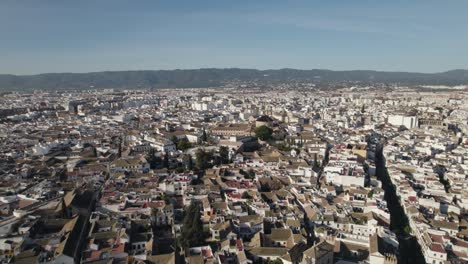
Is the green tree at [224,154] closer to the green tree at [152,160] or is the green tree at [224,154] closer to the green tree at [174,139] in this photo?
the green tree at [152,160]

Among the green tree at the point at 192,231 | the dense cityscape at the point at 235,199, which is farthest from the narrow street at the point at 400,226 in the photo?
the green tree at the point at 192,231

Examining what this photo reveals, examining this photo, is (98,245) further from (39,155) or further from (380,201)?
(39,155)

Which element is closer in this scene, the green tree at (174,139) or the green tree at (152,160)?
the green tree at (152,160)

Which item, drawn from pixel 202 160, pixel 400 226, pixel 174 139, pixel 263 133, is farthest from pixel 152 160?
pixel 400 226

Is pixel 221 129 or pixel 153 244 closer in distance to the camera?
pixel 153 244

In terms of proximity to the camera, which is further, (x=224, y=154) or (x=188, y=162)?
(x=224, y=154)

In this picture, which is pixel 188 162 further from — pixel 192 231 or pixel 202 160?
pixel 192 231

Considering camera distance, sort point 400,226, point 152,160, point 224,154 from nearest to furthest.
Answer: point 400,226, point 152,160, point 224,154

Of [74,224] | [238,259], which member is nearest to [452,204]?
[238,259]

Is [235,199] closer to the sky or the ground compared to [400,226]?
closer to the sky
